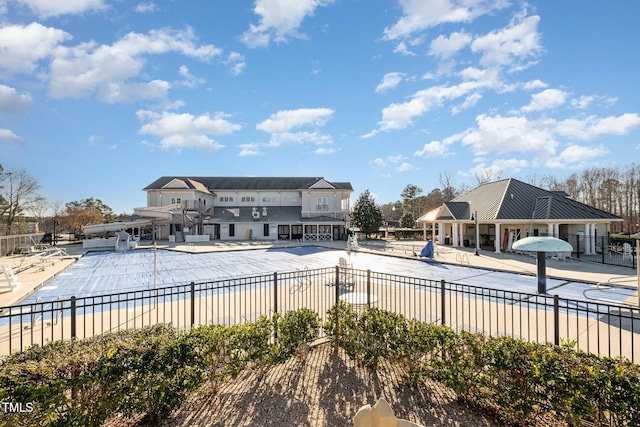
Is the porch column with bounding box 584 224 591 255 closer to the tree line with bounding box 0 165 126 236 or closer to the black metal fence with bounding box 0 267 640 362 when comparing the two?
the black metal fence with bounding box 0 267 640 362

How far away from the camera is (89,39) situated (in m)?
11.9

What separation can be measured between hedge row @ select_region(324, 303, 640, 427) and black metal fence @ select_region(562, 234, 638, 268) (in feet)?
63.9

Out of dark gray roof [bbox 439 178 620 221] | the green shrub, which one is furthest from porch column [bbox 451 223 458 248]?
the green shrub

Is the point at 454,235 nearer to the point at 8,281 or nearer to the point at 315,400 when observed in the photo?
the point at 315,400

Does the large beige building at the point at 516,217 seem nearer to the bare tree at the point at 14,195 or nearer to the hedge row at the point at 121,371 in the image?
the hedge row at the point at 121,371

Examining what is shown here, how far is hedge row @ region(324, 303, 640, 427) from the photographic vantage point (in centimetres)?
311

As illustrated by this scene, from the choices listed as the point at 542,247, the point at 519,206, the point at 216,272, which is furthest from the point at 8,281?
the point at 519,206

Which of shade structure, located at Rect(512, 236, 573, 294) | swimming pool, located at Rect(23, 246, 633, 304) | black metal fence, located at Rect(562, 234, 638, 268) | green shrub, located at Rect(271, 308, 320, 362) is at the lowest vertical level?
swimming pool, located at Rect(23, 246, 633, 304)

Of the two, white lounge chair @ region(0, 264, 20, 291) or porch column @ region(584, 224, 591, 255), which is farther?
porch column @ region(584, 224, 591, 255)

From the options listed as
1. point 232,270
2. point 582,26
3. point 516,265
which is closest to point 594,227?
point 516,265

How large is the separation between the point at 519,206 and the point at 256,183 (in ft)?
108

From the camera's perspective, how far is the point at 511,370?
374 centimetres

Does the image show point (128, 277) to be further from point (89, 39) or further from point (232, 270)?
point (89, 39)

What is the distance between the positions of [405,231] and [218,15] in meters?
37.9
